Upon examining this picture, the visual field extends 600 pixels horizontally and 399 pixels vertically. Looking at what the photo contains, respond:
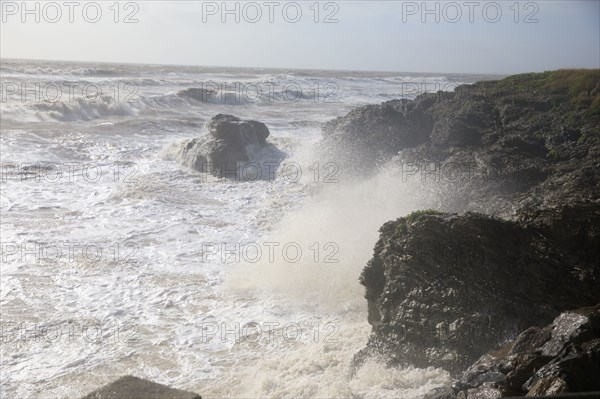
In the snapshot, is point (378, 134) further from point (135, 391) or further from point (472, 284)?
point (135, 391)

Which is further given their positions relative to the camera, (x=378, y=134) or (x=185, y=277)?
(x=378, y=134)

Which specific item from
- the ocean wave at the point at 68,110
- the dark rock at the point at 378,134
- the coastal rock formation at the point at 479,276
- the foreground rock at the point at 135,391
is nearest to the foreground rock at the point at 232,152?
the dark rock at the point at 378,134

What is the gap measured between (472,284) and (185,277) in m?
5.21

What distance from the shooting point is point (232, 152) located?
20016 mm

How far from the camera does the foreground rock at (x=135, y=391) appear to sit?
8.84ft

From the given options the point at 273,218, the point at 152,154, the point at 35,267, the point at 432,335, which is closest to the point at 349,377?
the point at 432,335

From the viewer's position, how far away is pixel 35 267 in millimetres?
10398

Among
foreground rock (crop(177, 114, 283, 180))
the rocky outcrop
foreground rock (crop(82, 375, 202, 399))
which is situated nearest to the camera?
foreground rock (crop(82, 375, 202, 399))

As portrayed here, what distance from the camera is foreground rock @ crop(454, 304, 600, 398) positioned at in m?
4.25

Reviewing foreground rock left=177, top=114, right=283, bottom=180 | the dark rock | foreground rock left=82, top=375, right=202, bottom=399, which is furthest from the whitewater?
foreground rock left=82, top=375, right=202, bottom=399

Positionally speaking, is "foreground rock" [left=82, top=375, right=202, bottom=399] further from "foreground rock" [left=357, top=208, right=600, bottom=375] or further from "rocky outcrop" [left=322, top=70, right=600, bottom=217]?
"rocky outcrop" [left=322, top=70, right=600, bottom=217]

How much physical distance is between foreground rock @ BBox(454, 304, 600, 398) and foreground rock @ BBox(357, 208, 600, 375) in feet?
2.83

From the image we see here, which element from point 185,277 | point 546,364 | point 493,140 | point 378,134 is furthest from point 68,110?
point 546,364

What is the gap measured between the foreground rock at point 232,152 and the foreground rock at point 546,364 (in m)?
14.1
